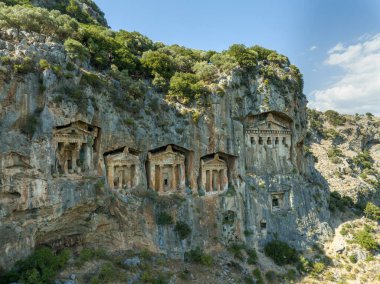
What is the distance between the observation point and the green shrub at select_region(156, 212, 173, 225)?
2595cm

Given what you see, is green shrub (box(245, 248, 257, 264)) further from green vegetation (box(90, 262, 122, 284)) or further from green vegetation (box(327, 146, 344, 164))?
green vegetation (box(327, 146, 344, 164))

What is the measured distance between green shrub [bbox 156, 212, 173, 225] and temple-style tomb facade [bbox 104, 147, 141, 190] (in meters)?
3.09

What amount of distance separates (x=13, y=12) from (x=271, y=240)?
95.1ft

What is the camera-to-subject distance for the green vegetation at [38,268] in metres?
18.5

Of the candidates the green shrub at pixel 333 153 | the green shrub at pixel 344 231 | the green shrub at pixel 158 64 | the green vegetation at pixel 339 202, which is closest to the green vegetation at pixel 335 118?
the green shrub at pixel 333 153

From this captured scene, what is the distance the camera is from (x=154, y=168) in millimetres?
26875

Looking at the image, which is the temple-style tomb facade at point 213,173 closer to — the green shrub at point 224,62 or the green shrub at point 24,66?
the green shrub at point 224,62

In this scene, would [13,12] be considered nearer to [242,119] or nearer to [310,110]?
[242,119]

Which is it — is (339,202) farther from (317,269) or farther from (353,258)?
(317,269)

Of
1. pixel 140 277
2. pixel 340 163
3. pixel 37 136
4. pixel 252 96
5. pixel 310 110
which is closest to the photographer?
pixel 37 136

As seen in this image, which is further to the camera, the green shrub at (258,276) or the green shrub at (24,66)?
the green shrub at (258,276)

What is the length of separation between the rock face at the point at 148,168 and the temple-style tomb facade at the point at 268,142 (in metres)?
0.11

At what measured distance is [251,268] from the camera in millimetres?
27438

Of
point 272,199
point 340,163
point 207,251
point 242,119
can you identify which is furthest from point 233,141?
point 340,163
